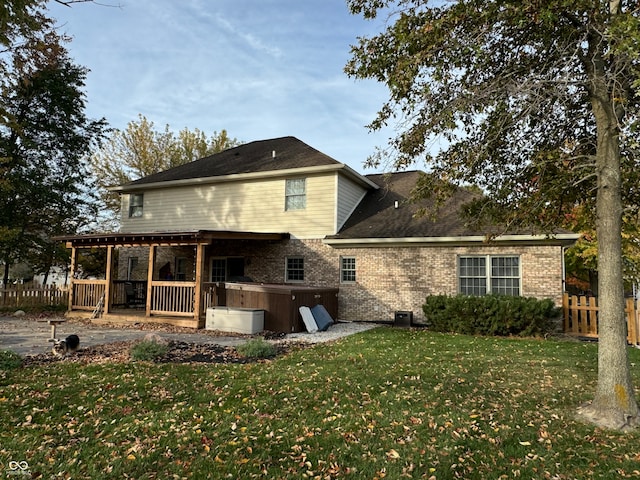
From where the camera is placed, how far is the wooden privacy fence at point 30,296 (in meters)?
16.7

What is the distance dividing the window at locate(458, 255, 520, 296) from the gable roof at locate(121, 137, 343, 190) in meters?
5.68

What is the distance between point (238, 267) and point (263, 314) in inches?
204

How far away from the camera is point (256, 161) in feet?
58.3

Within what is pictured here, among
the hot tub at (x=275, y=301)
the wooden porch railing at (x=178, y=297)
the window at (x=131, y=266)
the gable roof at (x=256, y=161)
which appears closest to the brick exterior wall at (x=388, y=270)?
the hot tub at (x=275, y=301)

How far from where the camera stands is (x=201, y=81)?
1456 centimetres

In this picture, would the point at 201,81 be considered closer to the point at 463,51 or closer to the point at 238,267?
the point at 238,267

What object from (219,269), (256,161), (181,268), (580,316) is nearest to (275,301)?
(219,269)

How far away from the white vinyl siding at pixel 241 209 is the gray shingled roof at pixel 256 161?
0.55 m

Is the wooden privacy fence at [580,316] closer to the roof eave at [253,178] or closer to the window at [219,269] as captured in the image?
the roof eave at [253,178]

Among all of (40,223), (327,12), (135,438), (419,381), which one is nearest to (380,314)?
(419,381)

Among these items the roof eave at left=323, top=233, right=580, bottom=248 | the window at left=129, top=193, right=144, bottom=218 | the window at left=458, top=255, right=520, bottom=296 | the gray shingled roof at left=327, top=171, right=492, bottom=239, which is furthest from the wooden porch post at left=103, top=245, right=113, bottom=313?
the window at left=458, top=255, right=520, bottom=296

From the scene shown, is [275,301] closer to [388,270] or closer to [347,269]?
[347,269]

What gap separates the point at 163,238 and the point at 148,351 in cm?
612

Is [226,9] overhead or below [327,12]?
overhead
